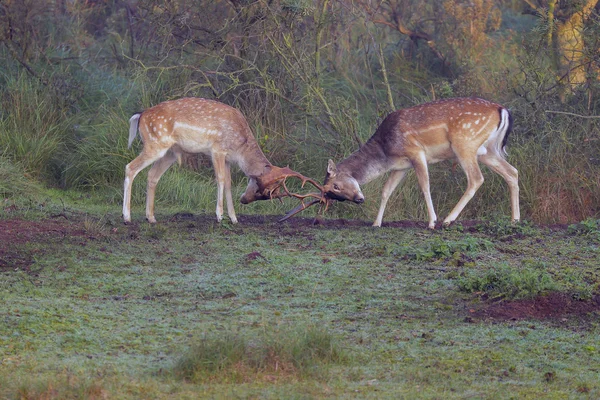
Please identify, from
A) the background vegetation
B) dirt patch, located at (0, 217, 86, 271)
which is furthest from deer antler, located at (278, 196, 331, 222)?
dirt patch, located at (0, 217, 86, 271)

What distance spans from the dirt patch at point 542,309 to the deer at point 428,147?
365 centimetres

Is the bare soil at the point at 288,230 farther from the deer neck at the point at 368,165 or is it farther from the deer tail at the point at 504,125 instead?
the deer tail at the point at 504,125

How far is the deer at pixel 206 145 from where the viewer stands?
34.1 ft

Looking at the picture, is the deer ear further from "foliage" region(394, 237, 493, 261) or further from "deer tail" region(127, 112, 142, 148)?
"deer tail" region(127, 112, 142, 148)

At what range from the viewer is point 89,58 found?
15.4 meters

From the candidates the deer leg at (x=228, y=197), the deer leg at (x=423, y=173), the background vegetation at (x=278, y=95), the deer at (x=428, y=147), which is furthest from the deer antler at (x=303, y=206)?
the background vegetation at (x=278, y=95)

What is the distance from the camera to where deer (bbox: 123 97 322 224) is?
1040 cm

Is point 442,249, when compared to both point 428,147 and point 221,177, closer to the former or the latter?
point 428,147

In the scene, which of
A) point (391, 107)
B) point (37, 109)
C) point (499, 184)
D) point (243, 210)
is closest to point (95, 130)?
point (37, 109)

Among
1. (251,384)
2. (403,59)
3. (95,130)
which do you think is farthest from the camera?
(403,59)

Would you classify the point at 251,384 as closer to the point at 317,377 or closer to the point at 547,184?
the point at 317,377

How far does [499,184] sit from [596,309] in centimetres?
556

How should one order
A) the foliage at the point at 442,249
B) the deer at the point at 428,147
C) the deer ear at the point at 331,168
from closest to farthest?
the foliage at the point at 442,249 → the deer at the point at 428,147 → the deer ear at the point at 331,168

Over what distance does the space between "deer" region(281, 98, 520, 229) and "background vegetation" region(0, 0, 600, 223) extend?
3.61ft
